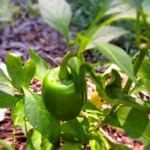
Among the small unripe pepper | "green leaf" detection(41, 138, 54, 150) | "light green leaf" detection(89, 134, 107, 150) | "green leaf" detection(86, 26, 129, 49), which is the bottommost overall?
"green leaf" detection(41, 138, 54, 150)

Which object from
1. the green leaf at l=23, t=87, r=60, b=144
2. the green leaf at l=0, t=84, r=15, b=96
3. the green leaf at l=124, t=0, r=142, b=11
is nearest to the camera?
the green leaf at l=124, t=0, r=142, b=11

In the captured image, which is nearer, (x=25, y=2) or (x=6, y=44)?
(x=6, y=44)

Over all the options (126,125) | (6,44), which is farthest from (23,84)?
(6,44)

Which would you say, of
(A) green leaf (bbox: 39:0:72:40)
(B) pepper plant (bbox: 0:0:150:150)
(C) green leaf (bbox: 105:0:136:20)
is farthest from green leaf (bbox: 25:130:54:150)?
(C) green leaf (bbox: 105:0:136:20)

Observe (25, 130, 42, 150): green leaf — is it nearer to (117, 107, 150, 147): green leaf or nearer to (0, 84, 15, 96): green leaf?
(0, 84, 15, 96): green leaf

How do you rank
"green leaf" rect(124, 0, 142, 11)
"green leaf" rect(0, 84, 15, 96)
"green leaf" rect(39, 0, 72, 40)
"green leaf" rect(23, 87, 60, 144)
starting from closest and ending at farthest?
"green leaf" rect(124, 0, 142, 11), "green leaf" rect(39, 0, 72, 40), "green leaf" rect(23, 87, 60, 144), "green leaf" rect(0, 84, 15, 96)

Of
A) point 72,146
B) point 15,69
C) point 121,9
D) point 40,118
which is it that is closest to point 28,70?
point 15,69

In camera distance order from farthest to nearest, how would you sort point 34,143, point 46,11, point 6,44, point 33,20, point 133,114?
point 33,20 → point 6,44 → point 34,143 → point 133,114 → point 46,11

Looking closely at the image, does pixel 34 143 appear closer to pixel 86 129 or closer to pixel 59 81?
pixel 86 129
